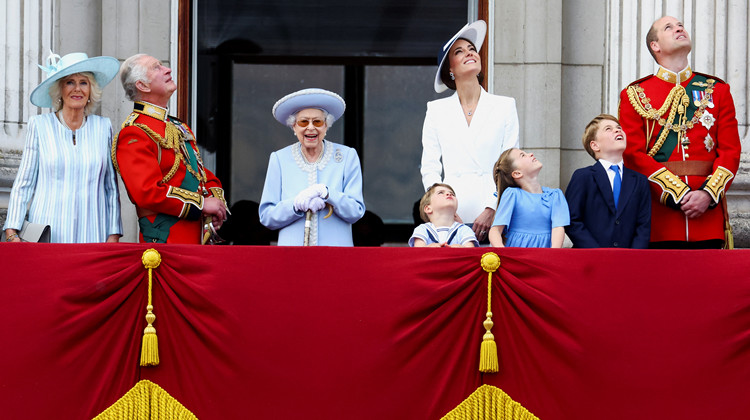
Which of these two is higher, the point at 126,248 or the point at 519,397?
the point at 126,248

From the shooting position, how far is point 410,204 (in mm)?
10008

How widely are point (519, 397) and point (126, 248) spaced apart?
186cm

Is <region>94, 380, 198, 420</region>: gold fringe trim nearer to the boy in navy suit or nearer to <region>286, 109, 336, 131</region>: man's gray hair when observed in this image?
<region>286, 109, 336, 131</region>: man's gray hair

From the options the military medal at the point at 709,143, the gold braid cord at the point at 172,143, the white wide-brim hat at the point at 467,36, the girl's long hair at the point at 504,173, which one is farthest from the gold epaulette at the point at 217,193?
the military medal at the point at 709,143

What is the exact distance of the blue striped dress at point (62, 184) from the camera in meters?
Answer: 5.79

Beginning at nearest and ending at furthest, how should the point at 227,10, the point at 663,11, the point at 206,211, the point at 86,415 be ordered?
the point at 86,415 → the point at 206,211 → the point at 663,11 → the point at 227,10

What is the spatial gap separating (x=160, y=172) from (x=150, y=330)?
1064 mm

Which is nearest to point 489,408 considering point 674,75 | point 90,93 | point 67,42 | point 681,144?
point 681,144

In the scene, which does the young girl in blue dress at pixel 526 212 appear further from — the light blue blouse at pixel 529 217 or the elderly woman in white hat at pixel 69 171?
the elderly woman in white hat at pixel 69 171

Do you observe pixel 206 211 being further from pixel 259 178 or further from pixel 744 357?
pixel 259 178

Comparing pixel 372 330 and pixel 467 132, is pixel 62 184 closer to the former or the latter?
pixel 372 330

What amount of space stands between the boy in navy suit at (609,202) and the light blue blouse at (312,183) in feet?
3.72

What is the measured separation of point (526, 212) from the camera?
5.69 m

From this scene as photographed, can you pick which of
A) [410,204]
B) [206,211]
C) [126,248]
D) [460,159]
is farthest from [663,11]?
[126,248]
